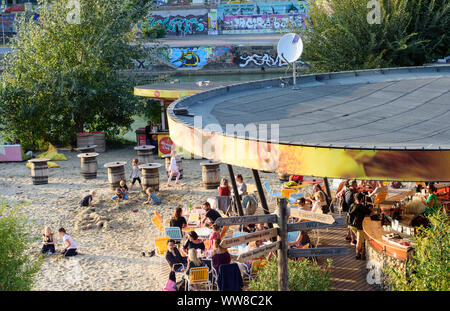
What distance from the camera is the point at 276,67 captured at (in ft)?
204

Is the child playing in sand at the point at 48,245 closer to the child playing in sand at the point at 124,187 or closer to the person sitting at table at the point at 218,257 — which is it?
the child playing in sand at the point at 124,187

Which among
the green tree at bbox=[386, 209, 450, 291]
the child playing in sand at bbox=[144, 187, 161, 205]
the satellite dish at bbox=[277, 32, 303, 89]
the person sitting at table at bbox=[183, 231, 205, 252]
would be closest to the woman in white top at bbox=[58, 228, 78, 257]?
the person sitting at table at bbox=[183, 231, 205, 252]

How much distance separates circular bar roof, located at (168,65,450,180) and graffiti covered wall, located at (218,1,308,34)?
206ft

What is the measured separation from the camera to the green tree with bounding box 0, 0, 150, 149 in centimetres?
2652

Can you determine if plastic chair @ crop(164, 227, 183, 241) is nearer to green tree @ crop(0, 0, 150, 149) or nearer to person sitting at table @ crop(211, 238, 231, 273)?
person sitting at table @ crop(211, 238, 231, 273)

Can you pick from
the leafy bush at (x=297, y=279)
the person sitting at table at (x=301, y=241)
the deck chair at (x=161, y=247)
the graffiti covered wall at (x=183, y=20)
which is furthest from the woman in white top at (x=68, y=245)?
the graffiti covered wall at (x=183, y=20)

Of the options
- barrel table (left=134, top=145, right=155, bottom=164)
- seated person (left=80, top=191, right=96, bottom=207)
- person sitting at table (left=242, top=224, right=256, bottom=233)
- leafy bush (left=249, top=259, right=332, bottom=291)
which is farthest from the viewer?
barrel table (left=134, top=145, right=155, bottom=164)

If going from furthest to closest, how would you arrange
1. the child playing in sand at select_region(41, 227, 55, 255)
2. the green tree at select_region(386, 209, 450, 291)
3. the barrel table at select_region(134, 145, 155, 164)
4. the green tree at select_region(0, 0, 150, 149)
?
the green tree at select_region(0, 0, 150, 149)
the barrel table at select_region(134, 145, 155, 164)
the child playing in sand at select_region(41, 227, 55, 255)
the green tree at select_region(386, 209, 450, 291)

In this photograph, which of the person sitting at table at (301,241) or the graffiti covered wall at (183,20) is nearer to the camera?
the person sitting at table at (301,241)

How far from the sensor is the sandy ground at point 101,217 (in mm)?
12242

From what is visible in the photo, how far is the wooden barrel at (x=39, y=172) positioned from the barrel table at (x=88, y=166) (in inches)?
52.8

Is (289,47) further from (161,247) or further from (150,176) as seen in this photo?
(150,176)
